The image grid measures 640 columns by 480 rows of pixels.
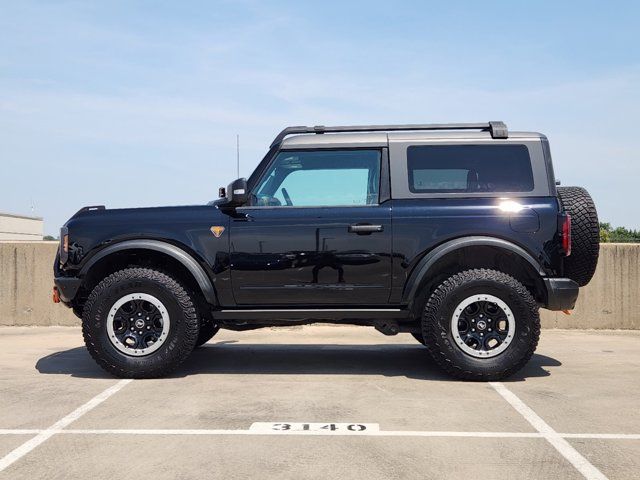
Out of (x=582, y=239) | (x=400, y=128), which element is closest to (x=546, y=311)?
(x=582, y=239)

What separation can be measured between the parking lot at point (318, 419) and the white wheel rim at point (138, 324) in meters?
0.29

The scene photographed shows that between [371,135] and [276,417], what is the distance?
2672mm

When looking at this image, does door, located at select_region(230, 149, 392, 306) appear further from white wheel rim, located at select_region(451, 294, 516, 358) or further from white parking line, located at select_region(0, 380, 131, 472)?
white parking line, located at select_region(0, 380, 131, 472)

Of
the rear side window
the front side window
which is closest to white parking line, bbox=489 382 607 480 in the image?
the rear side window

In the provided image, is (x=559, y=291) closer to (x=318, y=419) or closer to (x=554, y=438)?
(x=554, y=438)

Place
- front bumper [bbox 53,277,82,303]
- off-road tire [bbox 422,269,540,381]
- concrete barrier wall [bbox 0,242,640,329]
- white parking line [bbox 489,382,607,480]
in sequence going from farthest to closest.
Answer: concrete barrier wall [bbox 0,242,640,329] < front bumper [bbox 53,277,82,303] < off-road tire [bbox 422,269,540,381] < white parking line [bbox 489,382,607,480]

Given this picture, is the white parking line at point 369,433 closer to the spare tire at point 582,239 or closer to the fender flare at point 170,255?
the fender flare at point 170,255

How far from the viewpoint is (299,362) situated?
264 inches

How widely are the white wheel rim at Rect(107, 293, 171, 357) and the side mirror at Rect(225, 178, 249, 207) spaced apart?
104cm

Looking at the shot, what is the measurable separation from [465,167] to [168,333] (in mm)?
2850

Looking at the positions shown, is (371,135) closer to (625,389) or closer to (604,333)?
(625,389)

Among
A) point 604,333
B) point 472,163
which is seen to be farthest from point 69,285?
point 604,333

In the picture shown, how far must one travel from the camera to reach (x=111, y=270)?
6.16 m

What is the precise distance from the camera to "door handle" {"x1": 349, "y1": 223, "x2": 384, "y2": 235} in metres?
5.72
